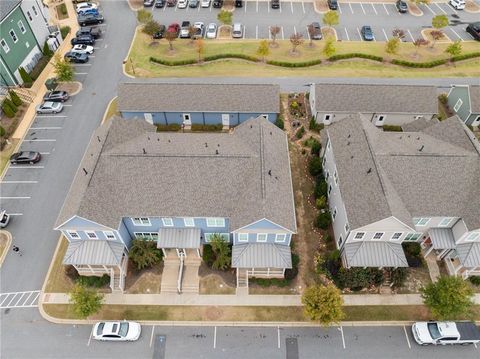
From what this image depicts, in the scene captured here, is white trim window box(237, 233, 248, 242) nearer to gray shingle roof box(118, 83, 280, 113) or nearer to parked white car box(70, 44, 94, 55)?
gray shingle roof box(118, 83, 280, 113)

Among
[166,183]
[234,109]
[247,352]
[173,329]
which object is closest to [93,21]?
[234,109]

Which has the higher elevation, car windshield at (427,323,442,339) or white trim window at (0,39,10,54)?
white trim window at (0,39,10,54)

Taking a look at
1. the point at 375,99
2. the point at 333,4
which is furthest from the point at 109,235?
the point at 333,4

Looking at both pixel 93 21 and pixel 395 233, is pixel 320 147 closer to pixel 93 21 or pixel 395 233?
pixel 395 233

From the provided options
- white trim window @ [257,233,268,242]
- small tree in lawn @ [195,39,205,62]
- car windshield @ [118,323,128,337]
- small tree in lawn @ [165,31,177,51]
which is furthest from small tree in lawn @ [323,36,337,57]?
car windshield @ [118,323,128,337]

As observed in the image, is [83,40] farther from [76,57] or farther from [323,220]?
[323,220]
